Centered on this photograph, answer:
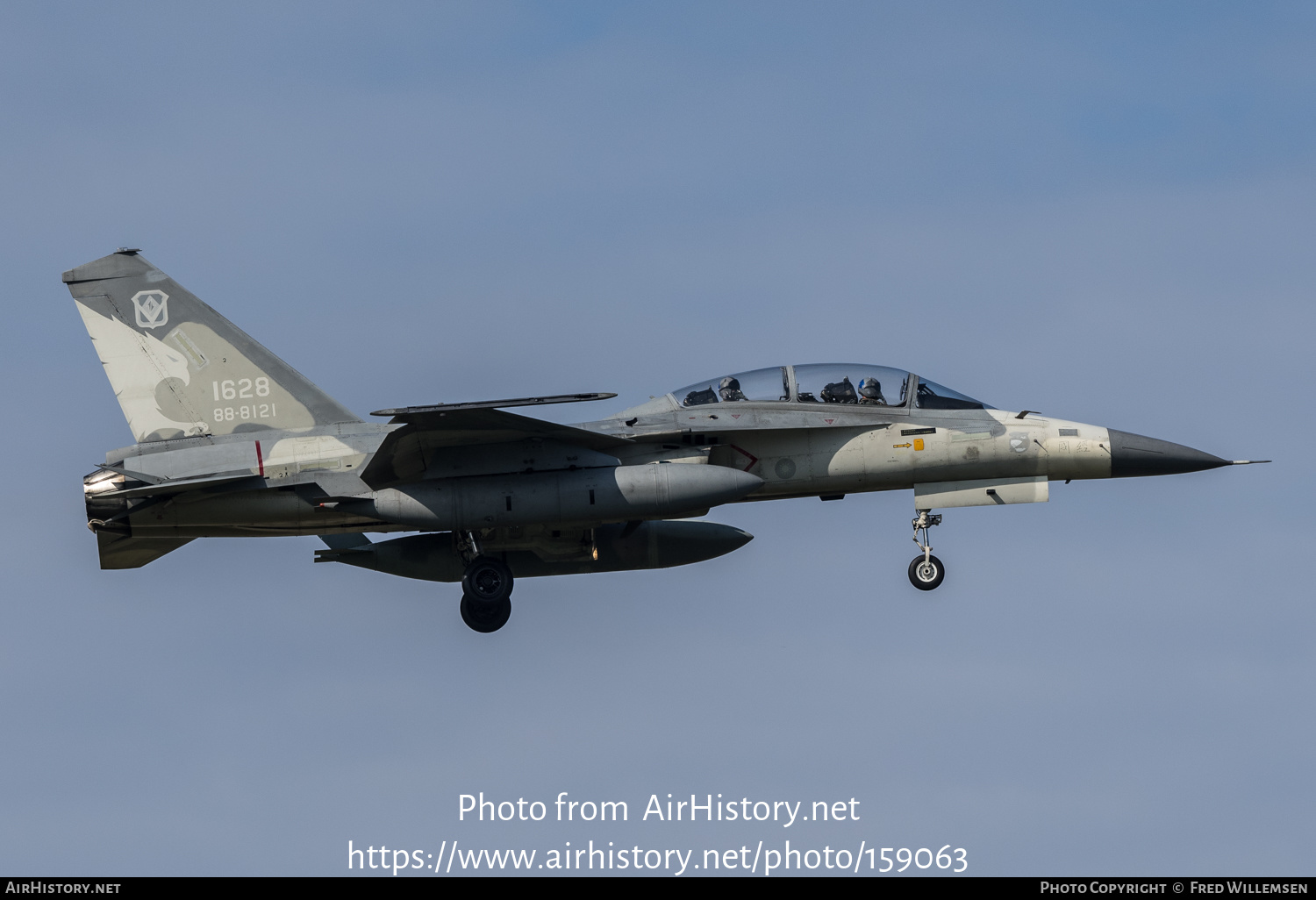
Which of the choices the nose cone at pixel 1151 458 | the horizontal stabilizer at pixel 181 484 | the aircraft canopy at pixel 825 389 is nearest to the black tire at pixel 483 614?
the horizontal stabilizer at pixel 181 484

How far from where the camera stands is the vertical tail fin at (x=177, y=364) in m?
23.0

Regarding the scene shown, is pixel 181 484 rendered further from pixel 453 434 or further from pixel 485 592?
pixel 485 592

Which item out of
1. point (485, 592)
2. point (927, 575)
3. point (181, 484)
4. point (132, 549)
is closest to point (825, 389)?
point (927, 575)

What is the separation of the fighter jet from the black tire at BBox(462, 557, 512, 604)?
26 millimetres

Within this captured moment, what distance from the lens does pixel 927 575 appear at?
76.1 feet

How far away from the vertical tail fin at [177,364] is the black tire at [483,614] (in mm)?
2985

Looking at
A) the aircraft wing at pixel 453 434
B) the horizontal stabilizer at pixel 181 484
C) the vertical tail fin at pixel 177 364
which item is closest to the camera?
the aircraft wing at pixel 453 434

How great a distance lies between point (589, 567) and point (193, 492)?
5.68 m

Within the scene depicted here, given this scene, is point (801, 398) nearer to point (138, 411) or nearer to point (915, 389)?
point (915, 389)

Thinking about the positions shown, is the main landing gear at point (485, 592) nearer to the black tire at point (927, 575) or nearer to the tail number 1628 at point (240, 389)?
the tail number 1628 at point (240, 389)

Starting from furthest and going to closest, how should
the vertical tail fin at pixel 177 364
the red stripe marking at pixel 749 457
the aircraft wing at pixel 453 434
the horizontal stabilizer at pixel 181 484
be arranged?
the vertical tail fin at pixel 177 364 < the red stripe marking at pixel 749 457 < the horizontal stabilizer at pixel 181 484 < the aircraft wing at pixel 453 434

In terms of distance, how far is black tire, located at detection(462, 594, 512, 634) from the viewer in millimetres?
23141

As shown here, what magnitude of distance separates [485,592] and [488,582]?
0.13m

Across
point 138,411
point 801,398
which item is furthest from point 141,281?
point 801,398
